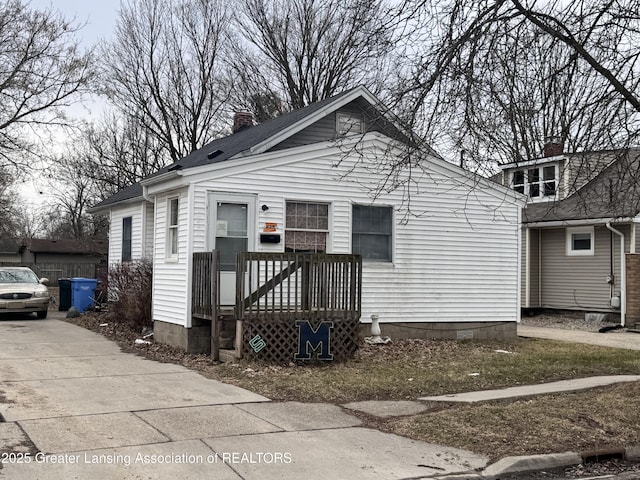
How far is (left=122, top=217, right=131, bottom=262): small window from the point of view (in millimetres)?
18281

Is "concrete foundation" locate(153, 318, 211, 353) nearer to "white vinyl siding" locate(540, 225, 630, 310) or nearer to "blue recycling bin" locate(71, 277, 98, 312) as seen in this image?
"blue recycling bin" locate(71, 277, 98, 312)

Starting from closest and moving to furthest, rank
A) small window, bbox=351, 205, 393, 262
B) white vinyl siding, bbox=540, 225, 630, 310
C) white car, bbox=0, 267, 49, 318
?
→ small window, bbox=351, 205, 393, 262 → white car, bbox=0, 267, 49, 318 → white vinyl siding, bbox=540, 225, 630, 310

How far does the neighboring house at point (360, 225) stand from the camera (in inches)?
492

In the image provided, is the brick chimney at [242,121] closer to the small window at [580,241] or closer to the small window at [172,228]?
the small window at [172,228]

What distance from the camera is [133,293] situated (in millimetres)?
15102

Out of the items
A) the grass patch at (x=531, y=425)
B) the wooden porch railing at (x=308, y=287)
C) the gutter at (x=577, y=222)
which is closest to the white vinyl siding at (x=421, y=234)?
the wooden porch railing at (x=308, y=287)

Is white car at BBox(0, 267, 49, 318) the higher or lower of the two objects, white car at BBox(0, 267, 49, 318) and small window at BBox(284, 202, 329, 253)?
the lower

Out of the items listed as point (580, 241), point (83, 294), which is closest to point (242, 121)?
point (83, 294)

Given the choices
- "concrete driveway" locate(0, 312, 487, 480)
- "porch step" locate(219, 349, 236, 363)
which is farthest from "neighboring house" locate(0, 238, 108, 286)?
"concrete driveway" locate(0, 312, 487, 480)

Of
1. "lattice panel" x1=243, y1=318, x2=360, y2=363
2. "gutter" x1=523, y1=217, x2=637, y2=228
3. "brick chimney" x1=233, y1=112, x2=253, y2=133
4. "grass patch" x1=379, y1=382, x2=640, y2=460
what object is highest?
"brick chimney" x1=233, y1=112, x2=253, y2=133

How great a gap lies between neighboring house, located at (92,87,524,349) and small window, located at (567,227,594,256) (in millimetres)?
7125

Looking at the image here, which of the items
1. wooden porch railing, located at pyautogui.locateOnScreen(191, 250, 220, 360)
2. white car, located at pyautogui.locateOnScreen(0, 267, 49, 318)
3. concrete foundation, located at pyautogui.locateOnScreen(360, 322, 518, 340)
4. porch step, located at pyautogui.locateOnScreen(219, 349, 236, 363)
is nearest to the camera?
porch step, located at pyautogui.locateOnScreen(219, 349, 236, 363)

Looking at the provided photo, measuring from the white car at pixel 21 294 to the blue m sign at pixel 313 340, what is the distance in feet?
32.9

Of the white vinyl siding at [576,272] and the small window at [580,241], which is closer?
the white vinyl siding at [576,272]
